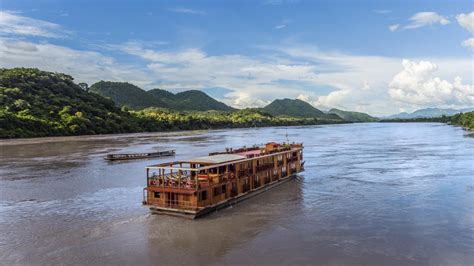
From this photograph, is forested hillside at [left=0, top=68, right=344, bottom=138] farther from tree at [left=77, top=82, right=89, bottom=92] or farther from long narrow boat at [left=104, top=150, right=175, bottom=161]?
long narrow boat at [left=104, top=150, right=175, bottom=161]

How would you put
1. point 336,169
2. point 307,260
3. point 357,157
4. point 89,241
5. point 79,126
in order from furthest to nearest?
point 79,126 → point 357,157 → point 336,169 → point 89,241 → point 307,260

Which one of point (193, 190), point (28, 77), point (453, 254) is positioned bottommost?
point (453, 254)

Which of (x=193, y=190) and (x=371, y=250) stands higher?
(x=193, y=190)

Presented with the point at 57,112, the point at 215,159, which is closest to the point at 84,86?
the point at 57,112

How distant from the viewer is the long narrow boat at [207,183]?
28.5 m

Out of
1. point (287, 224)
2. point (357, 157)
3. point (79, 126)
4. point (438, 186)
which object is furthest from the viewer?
point (79, 126)

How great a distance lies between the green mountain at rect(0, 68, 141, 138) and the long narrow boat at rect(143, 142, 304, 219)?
93.2m

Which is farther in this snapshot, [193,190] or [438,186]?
[438,186]

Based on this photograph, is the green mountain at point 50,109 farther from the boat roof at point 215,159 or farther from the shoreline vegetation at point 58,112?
the boat roof at point 215,159

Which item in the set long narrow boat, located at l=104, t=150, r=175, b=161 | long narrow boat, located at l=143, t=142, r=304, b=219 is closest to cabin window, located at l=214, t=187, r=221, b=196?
long narrow boat, located at l=143, t=142, r=304, b=219

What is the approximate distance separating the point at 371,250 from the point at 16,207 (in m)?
28.2

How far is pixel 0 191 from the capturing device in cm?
4038

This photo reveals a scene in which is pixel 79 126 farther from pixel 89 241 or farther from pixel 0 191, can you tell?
pixel 89 241

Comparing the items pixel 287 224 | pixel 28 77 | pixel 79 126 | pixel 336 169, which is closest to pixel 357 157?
pixel 336 169
